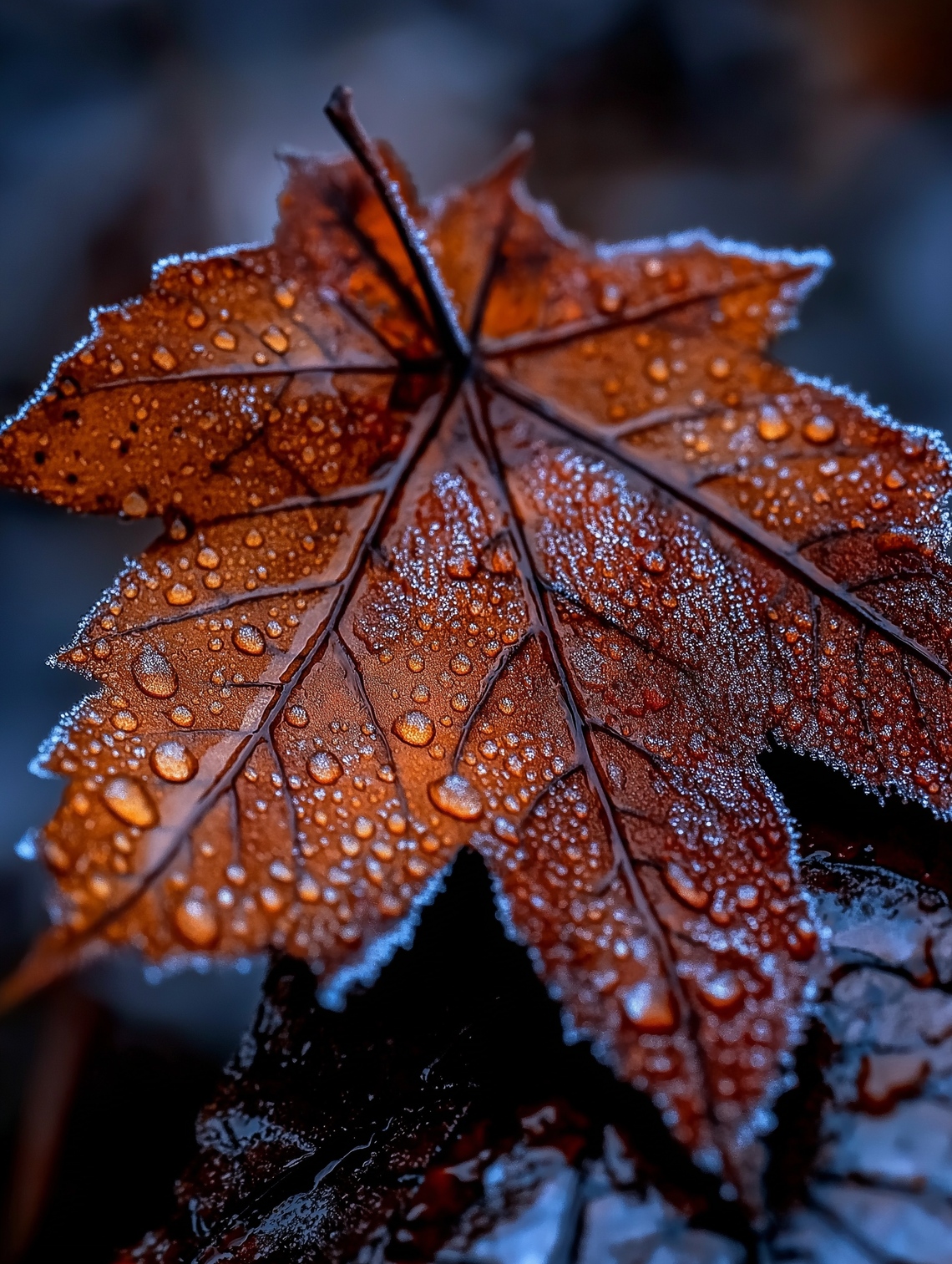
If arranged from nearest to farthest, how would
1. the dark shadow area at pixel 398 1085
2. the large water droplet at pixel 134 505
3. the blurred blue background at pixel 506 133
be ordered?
the dark shadow area at pixel 398 1085 < the large water droplet at pixel 134 505 < the blurred blue background at pixel 506 133

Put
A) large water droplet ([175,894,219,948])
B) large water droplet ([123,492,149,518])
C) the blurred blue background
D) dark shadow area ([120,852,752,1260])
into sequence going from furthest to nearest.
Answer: the blurred blue background
large water droplet ([123,492,149,518])
dark shadow area ([120,852,752,1260])
large water droplet ([175,894,219,948])

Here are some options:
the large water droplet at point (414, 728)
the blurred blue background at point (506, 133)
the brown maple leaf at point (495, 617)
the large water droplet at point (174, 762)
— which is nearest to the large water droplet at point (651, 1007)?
the brown maple leaf at point (495, 617)

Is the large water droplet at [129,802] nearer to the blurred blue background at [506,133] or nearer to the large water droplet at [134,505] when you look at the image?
the large water droplet at [134,505]

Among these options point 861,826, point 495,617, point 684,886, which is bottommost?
point 684,886

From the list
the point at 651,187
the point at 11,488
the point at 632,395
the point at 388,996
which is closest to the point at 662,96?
the point at 651,187

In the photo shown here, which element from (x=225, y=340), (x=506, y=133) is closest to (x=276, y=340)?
(x=225, y=340)

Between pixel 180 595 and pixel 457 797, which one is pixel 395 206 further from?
pixel 457 797

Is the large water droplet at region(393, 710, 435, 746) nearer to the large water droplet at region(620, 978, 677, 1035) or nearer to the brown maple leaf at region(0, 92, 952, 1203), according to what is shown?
the brown maple leaf at region(0, 92, 952, 1203)

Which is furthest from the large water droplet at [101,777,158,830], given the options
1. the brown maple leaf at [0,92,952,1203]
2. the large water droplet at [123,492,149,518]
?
the large water droplet at [123,492,149,518]
